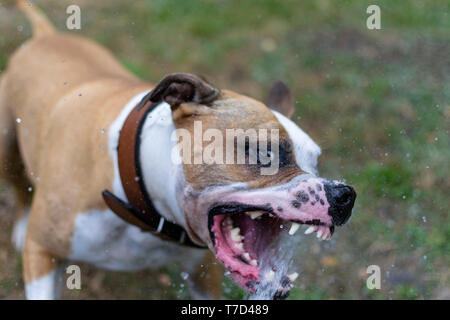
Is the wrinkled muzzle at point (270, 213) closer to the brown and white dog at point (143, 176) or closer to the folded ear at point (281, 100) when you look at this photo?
the brown and white dog at point (143, 176)

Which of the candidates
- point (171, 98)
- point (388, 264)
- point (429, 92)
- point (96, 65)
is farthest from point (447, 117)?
point (171, 98)

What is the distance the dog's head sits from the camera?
7.70 feet

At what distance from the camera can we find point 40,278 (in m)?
2.99

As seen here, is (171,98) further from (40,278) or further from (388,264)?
(388,264)

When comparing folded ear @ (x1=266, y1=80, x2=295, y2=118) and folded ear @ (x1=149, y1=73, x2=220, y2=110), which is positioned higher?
folded ear @ (x1=149, y1=73, x2=220, y2=110)

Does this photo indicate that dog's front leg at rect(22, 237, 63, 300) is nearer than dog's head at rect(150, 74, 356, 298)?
No

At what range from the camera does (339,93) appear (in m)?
5.26

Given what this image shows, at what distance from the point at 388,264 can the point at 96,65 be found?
6.59 feet

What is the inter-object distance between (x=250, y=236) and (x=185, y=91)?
0.61m

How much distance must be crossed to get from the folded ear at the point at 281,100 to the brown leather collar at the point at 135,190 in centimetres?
57

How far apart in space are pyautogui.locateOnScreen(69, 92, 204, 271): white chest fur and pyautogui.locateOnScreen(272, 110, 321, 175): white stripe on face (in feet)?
1.47

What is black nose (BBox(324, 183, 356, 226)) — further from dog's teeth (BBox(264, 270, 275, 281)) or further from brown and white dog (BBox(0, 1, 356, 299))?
dog's teeth (BBox(264, 270, 275, 281))

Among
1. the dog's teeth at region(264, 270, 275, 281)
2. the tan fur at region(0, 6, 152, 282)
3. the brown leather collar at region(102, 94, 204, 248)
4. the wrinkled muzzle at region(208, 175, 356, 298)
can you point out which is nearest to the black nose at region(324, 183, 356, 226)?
the wrinkled muzzle at region(208, 175, 356, 298)

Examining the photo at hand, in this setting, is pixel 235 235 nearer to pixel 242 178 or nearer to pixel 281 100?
pixel 242 178
